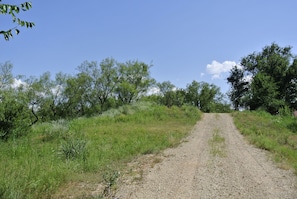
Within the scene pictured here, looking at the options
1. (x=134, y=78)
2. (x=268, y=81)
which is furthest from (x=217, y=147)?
(x=134, y=78)

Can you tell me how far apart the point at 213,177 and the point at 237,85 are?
45119 millimetres

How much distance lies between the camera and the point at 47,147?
9.72 meters

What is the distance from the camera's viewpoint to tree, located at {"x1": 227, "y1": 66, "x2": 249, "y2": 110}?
4762 cm

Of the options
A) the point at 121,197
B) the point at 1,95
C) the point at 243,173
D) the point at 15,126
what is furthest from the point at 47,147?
the point at 1,95

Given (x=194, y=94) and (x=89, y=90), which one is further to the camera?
(x=194, y=94)

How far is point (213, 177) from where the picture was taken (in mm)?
6207

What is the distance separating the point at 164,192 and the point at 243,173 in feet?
7.96

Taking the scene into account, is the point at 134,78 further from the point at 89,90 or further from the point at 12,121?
the point at 12,121

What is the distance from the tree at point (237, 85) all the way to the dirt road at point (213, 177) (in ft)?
133

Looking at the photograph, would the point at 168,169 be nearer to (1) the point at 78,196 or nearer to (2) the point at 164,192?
(2) the point at 164,192

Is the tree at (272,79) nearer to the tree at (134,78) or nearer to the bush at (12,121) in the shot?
the tree at (134,78)

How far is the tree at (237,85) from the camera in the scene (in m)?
47.6

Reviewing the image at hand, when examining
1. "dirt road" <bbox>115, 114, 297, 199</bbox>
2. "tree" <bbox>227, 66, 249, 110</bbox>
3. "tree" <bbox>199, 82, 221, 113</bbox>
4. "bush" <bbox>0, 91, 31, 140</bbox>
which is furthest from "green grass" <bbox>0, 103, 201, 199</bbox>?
"tree" <bbox>199, 82, 221, 113</bbox>

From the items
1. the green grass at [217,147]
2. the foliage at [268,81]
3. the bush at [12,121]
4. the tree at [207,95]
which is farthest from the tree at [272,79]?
the bush at [12,121]
